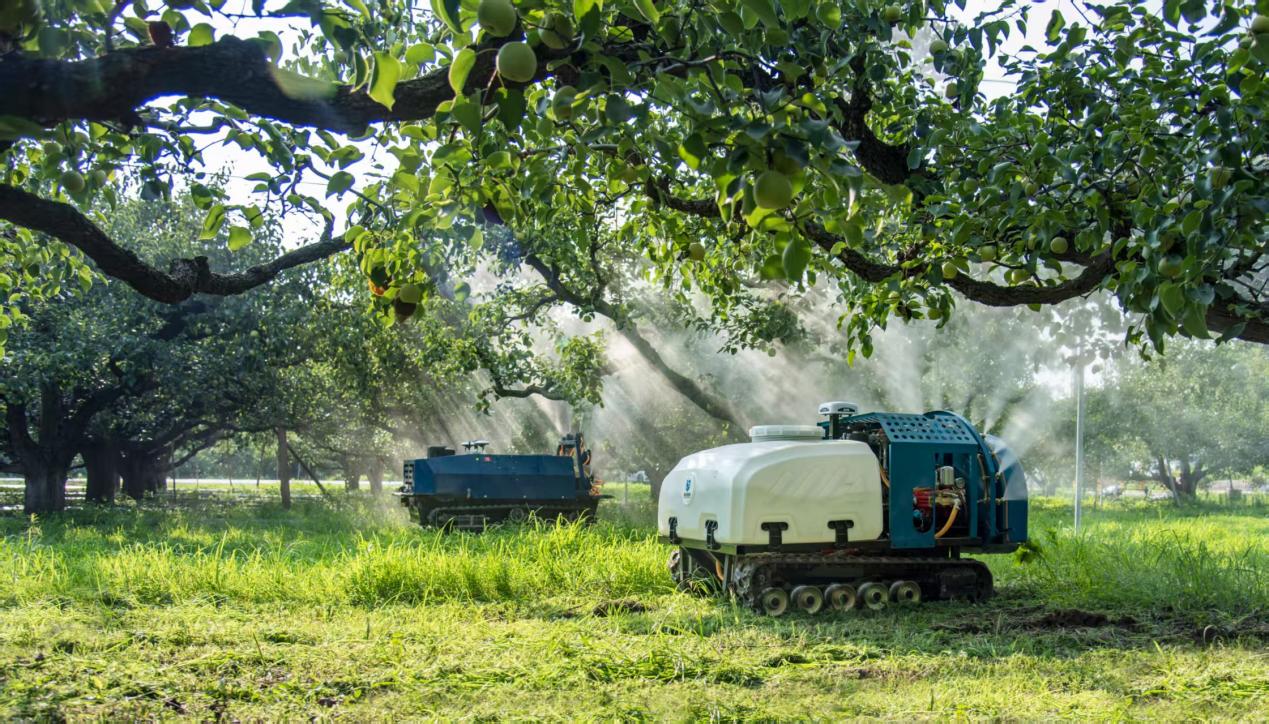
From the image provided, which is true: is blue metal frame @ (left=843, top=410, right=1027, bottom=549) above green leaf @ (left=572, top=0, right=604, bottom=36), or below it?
below

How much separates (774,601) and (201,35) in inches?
216

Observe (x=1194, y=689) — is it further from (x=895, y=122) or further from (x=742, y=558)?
(x=895, y=122)

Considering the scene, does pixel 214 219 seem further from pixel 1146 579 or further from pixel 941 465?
pixel 1146 579

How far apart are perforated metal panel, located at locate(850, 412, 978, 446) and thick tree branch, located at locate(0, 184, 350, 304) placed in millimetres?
4460

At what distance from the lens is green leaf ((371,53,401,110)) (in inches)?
83.4

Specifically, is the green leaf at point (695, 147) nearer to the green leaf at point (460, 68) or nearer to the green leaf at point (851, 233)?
the green leaf at point (851, 233)

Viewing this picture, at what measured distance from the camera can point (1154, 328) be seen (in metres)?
2.62

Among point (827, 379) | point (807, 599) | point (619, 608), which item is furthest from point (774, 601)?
point (827, 379)

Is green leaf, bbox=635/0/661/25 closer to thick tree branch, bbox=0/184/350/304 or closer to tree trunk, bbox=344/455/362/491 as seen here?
thick tree branch, bbox=0/184/350/304

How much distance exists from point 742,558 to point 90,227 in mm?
4905

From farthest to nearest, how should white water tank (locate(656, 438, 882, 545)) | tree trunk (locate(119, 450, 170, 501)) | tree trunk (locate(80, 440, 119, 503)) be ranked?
tree trunk (locate(119, 450, 170, 501)) < tree trunk (locate(80, 440, 119, 503)) < white water tank (locate(656, 438, 882, 545))

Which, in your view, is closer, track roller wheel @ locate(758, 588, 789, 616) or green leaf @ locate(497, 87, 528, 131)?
green leaf @ locate(497, 87, 528, 131)

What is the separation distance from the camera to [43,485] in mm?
18547

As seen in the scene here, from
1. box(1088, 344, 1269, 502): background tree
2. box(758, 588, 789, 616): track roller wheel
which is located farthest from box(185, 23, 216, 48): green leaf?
box(1088, 344, 1269, 502): background tree
